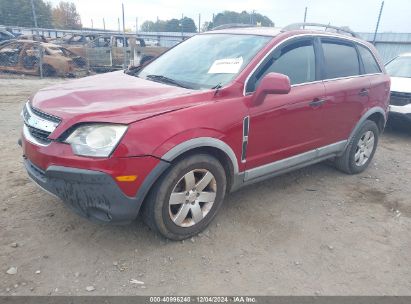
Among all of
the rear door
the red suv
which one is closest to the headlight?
the red suv

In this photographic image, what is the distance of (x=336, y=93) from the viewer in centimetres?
407

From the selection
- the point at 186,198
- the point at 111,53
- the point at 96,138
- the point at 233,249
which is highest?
the point at 96,138

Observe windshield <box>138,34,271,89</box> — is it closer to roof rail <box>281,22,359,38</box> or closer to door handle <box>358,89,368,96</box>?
roof rail <box>281,22,359,38</box>

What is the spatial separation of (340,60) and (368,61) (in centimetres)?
72

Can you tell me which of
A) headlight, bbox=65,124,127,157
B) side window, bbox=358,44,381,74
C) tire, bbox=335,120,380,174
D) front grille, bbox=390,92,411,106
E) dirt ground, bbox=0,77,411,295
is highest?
side window, bbox=358,44,381,74

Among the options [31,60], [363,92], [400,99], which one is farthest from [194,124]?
[31,60]

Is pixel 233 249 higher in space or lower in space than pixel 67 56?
lower

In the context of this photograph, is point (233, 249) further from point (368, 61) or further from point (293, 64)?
point (368, 61)

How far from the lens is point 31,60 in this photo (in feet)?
45.0

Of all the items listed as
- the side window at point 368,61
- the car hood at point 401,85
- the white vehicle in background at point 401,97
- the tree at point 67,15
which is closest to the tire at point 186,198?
the side window at point 368,61

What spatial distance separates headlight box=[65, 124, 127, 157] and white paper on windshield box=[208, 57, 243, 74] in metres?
1.24

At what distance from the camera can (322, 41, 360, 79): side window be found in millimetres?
4113

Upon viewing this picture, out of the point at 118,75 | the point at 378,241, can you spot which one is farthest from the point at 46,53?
the point at 378,241

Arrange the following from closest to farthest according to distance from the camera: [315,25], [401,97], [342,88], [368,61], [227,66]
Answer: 1. [227,66]
2. [342,88]
3. [315,25]
4. [368,61]
5. [401,97]
